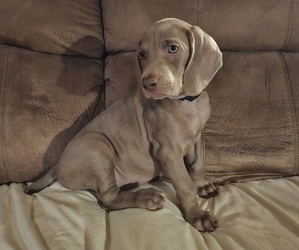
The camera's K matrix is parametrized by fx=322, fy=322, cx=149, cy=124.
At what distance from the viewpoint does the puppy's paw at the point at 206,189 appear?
5.96 feet

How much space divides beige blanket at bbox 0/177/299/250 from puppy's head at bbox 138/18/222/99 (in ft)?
1.98

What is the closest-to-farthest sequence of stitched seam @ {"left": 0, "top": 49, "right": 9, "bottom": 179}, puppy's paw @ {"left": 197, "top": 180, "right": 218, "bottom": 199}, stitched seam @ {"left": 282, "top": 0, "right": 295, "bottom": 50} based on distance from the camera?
puppy's paw @ {"left": 197, "top": 180, "right": 218, "bottom": 199}, stitched seam @ {"left": 0, "top": 49, "right": 9, "bottom": 179}, stitched seam @ {"left": 282, "top": 0, "right": 295, "bottom": 50}

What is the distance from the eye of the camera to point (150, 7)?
2.01 m

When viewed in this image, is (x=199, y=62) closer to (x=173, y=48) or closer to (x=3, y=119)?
(x=173, y=48)

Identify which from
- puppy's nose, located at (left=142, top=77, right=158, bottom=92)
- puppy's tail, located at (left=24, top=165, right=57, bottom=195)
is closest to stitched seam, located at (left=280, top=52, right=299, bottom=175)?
puppy's nose, located at (left=142, top=77, right=158, bottom=92)

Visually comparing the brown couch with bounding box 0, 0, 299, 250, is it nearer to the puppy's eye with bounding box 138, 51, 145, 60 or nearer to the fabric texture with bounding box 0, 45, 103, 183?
the fabric texture with bounding box 0, 45, 103, 183

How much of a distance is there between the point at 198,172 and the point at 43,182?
0.90 meters

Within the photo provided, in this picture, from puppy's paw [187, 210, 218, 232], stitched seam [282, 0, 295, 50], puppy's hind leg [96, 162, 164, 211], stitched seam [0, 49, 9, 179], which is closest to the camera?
puppy's paw [187, 210, 218, 232]

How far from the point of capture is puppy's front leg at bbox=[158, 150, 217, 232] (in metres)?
1.55

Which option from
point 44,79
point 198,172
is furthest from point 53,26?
point 198,172

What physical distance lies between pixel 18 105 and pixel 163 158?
0.97 metres

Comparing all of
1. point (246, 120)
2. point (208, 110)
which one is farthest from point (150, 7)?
point (246, 120)

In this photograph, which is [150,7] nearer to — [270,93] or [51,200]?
[270,93]

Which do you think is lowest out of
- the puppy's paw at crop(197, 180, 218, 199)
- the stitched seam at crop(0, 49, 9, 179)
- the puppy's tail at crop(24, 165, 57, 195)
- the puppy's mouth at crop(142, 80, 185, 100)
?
the puppy's paw at crop(197, 180, 218, 199)
